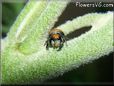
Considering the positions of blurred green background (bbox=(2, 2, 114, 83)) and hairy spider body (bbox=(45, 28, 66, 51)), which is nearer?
hairy spider body (bbox=(45, 28, 66, 51))

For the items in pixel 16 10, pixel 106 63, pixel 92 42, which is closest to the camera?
pixel 92 42

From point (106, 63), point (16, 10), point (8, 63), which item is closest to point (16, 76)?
point (8, 63)

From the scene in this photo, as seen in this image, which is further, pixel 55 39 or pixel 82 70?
pixel 82 70

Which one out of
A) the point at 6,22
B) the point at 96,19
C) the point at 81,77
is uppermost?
the point at 6,22

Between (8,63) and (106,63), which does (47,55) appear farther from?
(106,63)

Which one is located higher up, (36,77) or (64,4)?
(64,4)

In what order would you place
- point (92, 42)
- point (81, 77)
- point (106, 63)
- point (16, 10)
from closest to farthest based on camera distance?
point (92, 42)
point (16, 10)
point (81, 77)
point (106, 63)

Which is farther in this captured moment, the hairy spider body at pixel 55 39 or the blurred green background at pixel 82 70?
the blurred green background at pixel 82 70

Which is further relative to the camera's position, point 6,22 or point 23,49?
point 6,22

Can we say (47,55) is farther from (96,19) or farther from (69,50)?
(96,19)
